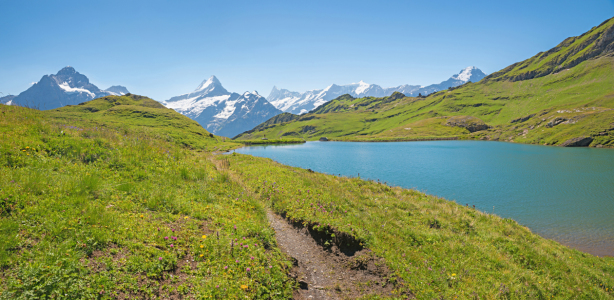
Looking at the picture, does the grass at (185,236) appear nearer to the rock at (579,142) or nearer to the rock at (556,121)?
the rock at (579,142)

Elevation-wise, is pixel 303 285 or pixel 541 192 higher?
pixel 303 285

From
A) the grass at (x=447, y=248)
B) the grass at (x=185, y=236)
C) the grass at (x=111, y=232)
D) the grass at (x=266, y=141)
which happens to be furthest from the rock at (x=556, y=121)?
the grass at (x=111, y=232)

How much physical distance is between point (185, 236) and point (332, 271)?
6.76m

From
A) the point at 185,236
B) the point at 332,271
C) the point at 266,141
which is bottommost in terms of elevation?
the point at 332,271

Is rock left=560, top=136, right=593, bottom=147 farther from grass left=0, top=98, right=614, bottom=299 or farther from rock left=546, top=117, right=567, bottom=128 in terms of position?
grass left=0, top=98, right=614, bottom=299

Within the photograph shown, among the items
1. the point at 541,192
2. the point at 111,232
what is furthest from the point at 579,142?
the point at 111,232

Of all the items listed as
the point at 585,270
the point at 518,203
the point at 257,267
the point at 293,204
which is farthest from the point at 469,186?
the point at 257,267

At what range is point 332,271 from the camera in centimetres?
1090

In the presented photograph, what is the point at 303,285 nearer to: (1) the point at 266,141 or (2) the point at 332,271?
(2) the point at 332,271

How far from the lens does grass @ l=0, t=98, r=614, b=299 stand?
6.26 meters

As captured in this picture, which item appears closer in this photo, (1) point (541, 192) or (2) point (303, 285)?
(2) point (303, 285)

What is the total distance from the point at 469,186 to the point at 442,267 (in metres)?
37.0

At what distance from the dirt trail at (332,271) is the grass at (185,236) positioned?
0.54 meters

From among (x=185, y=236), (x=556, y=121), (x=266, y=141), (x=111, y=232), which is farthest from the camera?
(x=266, y=141)
